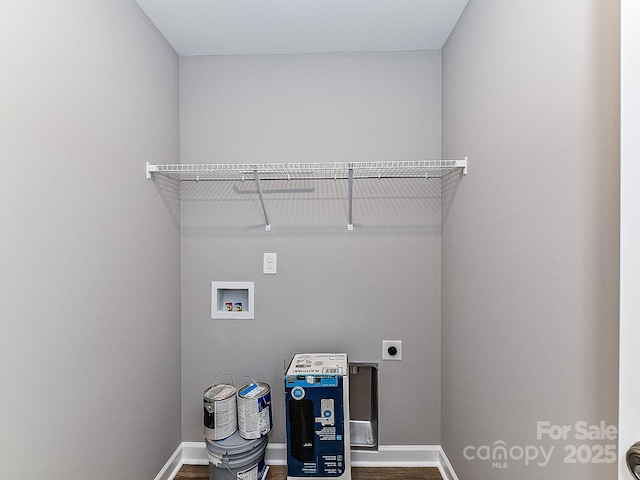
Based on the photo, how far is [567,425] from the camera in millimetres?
977

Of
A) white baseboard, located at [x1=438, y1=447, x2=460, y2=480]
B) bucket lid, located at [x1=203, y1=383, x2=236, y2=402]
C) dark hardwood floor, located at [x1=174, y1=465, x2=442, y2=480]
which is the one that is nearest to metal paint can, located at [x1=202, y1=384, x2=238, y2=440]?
bucket lid, located at [x1=203, y1=383, x2=236, y2=402]

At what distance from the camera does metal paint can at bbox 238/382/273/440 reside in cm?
187

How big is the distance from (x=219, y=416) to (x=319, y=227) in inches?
43.9

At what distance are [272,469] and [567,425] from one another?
167 centimetres

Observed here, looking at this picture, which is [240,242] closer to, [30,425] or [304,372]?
[304,372]

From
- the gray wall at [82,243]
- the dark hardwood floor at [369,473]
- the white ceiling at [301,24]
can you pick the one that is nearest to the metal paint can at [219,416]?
the gray wall at [82,243]

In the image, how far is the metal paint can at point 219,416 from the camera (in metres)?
1.85

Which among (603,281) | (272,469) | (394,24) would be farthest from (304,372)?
(394,24)

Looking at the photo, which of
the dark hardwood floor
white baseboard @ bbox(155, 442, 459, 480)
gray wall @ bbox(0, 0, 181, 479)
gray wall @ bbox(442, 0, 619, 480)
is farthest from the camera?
white baseboard @ bbox(155, 442, 459, 480)

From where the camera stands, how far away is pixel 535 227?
113 centimetres

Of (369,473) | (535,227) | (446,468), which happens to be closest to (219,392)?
(369,473)

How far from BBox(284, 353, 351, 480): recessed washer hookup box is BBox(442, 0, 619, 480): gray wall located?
58 cm

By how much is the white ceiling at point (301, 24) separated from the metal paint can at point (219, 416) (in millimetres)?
1874

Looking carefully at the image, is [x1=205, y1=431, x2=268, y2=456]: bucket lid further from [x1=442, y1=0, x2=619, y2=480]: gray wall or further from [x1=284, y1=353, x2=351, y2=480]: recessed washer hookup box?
[x1=442, y1=0, x2=619, y2=480]: gray wall
